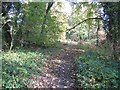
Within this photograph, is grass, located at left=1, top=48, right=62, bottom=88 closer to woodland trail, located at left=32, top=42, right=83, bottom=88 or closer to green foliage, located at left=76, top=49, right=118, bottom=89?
woodland trail, located at left=32, top=42, right=83, bottom=88

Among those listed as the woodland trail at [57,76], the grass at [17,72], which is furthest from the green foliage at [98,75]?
the grass at [17,72]

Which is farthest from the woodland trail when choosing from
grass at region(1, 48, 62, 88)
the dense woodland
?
grass at region(1, 48, 62, 88)

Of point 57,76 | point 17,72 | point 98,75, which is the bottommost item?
point 57,76

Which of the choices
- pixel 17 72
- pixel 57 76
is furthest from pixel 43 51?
pixel 17 72

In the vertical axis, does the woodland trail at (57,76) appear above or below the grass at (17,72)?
below

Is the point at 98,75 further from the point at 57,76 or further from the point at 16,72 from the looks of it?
the point at 16,72

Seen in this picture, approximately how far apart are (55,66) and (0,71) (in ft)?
11.6

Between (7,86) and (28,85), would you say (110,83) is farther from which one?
(7,86)

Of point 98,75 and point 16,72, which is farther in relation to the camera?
point 98,75

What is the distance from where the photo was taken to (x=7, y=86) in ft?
24.0

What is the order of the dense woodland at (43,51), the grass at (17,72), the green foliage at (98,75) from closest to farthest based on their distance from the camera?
the grass at (17,72) < the green foliage at (98,75) < the dense woodland at (43,51)

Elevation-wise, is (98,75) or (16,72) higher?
(16,72)

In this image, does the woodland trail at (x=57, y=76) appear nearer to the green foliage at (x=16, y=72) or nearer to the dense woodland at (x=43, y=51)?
the dense woodland at (x=43, y=51)

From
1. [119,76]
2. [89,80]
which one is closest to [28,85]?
[89,80]
